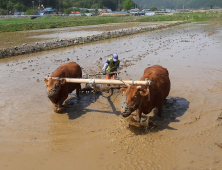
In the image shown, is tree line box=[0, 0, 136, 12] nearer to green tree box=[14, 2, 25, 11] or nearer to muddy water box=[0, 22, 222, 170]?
green tree box=[14, 2, 25, 11]

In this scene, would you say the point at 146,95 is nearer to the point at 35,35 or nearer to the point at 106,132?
the point at 106,132

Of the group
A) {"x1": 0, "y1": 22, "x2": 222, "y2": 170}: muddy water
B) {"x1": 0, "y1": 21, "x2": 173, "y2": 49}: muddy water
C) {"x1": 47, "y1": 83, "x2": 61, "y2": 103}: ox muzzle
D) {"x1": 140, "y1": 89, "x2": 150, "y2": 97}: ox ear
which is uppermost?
{"x1": 0, "y1": 21, "x2": 173, "y2": 49}: muddy water

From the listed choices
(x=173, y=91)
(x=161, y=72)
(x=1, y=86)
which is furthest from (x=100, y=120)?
(x=1, y=86)

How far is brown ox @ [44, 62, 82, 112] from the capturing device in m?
6.46

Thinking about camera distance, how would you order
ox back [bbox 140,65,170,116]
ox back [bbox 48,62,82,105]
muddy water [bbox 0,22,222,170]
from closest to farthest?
muddy water [bbox 0,22,222,170]
ox back [bbox 140,65,170,116]
ox back [bbox 48,62,82,105]

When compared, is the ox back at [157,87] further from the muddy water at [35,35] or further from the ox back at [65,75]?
the muddy water at [35,35]

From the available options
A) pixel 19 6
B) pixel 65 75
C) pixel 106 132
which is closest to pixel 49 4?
pixel 19 6

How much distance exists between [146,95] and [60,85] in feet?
9.08

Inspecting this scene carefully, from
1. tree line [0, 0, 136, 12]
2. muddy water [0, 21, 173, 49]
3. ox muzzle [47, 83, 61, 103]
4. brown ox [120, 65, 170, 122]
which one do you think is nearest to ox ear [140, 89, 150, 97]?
brown ox [120, 65, 170, 122]

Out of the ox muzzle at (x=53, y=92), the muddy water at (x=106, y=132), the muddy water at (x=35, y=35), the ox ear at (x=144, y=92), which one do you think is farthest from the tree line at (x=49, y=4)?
the ox ear at (x=144, y=92)

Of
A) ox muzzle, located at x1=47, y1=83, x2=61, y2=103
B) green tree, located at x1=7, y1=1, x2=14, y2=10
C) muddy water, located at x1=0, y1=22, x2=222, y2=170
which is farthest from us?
green tree, located at x1=7, y1=1, x2=14, y2=10

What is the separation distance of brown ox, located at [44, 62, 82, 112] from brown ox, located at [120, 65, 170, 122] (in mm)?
2127

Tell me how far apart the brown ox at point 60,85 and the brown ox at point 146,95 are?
6.98 feet

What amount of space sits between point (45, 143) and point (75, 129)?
97 cm
